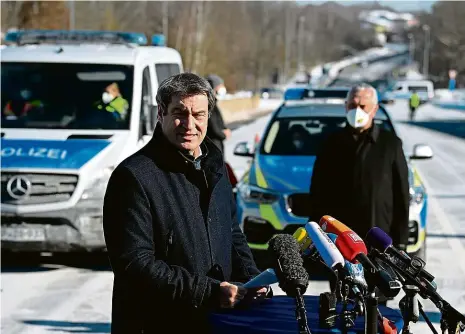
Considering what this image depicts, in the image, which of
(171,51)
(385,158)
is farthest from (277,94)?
(385,158)

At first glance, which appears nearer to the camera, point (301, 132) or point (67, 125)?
point (67, 125)

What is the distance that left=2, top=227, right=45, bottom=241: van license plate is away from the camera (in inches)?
357

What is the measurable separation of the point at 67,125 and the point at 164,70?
5.44ft

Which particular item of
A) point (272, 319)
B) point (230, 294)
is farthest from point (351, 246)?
point (230, 294)

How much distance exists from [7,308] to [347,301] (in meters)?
5.36

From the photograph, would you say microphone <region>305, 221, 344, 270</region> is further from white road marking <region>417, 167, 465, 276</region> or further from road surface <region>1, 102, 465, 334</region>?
white road marking <region>417, 167, 465, 276</region>

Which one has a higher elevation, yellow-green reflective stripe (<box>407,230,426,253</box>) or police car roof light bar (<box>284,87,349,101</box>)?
police car roof light bar (<box>284,87,349,101</box>)

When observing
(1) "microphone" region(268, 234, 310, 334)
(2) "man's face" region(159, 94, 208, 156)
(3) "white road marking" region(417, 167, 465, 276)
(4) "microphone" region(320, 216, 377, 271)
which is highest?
(2) "man's face" region(159, 94, 208, 156)

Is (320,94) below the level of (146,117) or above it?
below

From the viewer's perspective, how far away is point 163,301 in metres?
3.29

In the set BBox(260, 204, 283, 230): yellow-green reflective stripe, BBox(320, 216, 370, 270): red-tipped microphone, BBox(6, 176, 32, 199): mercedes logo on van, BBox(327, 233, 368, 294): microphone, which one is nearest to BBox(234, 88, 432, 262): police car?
BBox(260, 204, 283, 230): yellow-green reflective stripe

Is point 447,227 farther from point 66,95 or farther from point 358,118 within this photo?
point 358,118

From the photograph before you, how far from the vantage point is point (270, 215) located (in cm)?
908

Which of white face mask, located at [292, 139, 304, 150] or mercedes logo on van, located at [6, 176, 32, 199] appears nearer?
mercedes logo on van, located at [6, 176, 32, 199]
